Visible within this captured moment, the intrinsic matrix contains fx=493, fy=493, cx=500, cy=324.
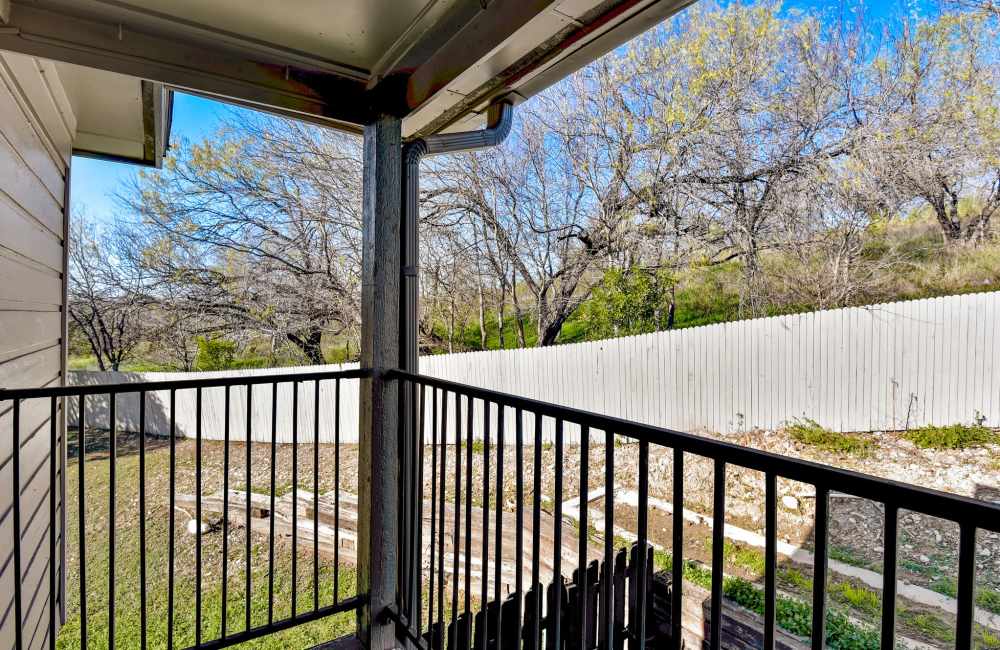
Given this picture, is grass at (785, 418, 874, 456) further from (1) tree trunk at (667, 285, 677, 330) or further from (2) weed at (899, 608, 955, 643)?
(1) tree trunk at (667, 285, 677, 330)

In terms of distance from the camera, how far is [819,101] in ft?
26.8

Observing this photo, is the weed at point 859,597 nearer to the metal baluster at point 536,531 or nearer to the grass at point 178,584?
the metal baluster at point 536,531

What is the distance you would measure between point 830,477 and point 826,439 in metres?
6.23

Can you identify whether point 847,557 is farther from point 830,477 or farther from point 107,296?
point 107,296

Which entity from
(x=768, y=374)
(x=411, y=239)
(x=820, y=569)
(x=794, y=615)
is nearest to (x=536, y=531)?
(x=820, y=569)

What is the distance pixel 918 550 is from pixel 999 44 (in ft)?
23.1

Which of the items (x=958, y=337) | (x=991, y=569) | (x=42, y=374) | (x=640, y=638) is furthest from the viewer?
(x=958, y=337)

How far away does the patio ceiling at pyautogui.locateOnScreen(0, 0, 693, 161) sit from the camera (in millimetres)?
1437

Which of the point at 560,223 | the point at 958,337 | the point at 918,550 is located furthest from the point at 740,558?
the point at 560,223

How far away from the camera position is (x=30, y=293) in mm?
1979

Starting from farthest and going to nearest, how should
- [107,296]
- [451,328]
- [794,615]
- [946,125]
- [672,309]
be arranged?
[451,328], [107,296], [672,309], [946,125], [794,615]

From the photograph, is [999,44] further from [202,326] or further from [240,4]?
[202,326]

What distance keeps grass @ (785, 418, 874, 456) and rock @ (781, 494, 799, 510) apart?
1.44m

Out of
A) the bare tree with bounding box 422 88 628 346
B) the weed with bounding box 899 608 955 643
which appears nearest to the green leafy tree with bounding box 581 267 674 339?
the bare tree with bounding box 422 88 628 346
